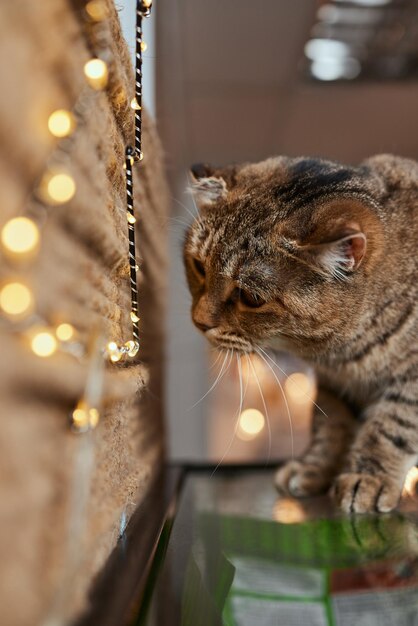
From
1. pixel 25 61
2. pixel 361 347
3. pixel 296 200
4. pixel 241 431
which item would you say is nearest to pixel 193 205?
pixel 296 200

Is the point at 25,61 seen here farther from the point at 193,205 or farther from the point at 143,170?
the point at 193,205

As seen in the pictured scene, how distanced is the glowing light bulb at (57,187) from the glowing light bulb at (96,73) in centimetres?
9

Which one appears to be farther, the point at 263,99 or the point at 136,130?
the point at 263,99

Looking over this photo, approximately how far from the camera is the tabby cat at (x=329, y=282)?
2.39ft

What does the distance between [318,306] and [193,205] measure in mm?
271

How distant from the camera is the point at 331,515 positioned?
751mm

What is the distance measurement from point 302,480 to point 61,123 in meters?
0.72

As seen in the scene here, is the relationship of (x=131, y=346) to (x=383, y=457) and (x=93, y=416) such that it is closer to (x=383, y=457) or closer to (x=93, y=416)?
(x=93, y=416)

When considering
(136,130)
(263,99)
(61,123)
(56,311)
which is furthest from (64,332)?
(263,99)

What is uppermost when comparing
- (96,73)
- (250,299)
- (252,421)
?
(96,73)

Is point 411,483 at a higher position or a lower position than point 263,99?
lower

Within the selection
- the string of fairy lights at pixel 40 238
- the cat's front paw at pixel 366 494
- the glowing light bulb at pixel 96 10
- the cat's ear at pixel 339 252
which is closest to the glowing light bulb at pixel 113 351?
the string of fairy lights at pixel 40 238

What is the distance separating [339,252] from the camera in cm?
71

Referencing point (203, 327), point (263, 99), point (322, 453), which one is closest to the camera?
point (203, 327)
